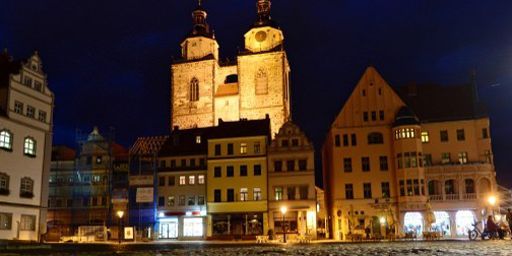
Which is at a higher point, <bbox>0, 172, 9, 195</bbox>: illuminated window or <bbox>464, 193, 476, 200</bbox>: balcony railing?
<bbox>0, 172, 9, 195</bbox>: illuminated window

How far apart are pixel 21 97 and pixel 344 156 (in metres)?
34.9

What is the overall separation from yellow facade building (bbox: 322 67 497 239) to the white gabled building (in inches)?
1238

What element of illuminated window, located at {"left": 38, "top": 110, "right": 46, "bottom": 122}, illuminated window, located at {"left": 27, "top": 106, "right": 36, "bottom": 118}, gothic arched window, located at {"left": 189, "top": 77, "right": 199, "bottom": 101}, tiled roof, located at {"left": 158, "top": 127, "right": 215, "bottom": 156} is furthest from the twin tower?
illuminated window, located at {"left": 27, "top": 106, "right": 36, "bottom": 118}

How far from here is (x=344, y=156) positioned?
208 ft

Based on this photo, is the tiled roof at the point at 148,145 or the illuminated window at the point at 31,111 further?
the tiled roof at the point at 148,145

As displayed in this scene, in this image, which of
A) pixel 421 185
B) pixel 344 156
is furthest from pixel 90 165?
pixel 421 185

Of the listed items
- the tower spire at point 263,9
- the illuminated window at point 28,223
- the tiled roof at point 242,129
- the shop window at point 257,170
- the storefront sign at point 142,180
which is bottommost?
the illuminated window at point 28,223

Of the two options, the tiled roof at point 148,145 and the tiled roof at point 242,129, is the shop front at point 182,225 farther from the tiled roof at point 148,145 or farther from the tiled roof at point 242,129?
the tiled roof at point 242,129

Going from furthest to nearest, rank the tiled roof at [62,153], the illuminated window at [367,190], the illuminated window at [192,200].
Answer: the tiled roof at [62,153]
the illuminated window at [192,200]
the illuminated window at [367,190]

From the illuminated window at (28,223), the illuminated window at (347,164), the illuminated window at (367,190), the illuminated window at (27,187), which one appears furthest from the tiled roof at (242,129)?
the illuminated window at (28,223)

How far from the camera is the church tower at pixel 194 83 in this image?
96.8 meters

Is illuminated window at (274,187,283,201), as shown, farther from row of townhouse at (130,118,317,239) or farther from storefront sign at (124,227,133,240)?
storefront sign at (124,227,133,240)

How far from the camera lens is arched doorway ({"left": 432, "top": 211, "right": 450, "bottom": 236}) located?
58.7 metres

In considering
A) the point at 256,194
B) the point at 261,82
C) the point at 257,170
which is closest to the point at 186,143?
the point at 257,170
